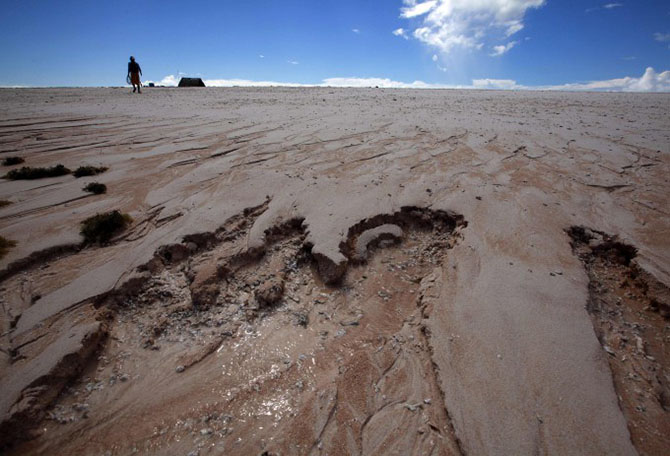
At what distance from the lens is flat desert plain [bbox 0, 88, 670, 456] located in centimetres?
180

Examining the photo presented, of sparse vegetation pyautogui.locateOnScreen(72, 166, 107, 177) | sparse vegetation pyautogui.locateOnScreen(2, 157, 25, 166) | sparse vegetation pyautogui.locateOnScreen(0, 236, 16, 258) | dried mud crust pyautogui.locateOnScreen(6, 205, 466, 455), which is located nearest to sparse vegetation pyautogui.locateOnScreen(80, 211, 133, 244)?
sparse vegetation pyautogui.locateOnScreen(0, 236, 16, 258)

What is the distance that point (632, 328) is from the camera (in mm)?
2354

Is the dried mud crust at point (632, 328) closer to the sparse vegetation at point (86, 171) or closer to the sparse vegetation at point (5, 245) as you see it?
the sparse vegetation at point (5, 245)

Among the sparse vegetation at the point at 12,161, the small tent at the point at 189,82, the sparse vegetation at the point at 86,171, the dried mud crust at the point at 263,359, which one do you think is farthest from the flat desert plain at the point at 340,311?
the small tent at the point at 189,82

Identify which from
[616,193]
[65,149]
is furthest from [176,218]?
[616,193]

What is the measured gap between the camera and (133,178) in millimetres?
4742

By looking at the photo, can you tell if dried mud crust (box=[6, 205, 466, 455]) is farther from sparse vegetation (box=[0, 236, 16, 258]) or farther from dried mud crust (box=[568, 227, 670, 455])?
sparse vegetation (box=[0, 236, 16, 258])

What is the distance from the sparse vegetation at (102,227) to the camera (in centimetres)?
327

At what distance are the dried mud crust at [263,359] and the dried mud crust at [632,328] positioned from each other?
1139 mm

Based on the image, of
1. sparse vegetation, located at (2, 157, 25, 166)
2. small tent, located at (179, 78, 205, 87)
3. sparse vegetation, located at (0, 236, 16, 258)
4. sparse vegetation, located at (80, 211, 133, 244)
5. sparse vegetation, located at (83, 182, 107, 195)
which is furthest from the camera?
small tent, located at (179, 78, 205, 87)

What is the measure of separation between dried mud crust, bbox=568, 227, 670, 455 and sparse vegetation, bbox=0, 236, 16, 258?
199 inches

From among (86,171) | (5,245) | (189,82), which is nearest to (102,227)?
(5,245)

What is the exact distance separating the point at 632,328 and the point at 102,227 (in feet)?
16.3

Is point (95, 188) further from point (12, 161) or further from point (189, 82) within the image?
point (189, 82)
